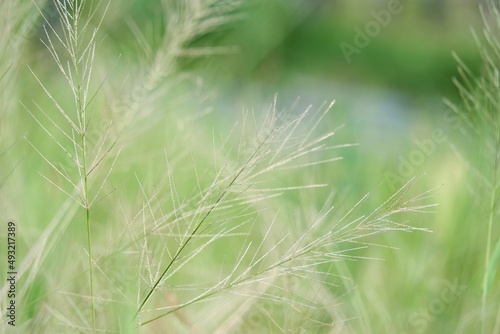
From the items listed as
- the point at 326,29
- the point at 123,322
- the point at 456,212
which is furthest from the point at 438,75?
the point at 123,322

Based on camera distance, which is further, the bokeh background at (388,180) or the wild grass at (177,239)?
the bokeh background at (388,180)

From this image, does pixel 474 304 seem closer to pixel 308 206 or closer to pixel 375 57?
pixel 308 206

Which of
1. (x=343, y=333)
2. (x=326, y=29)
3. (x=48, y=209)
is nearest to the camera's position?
(x=343, y=333)

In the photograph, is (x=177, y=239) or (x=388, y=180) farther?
(x=388, y=180)

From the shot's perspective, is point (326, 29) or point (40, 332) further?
point (326, 29)

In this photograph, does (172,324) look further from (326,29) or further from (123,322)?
(326,29)

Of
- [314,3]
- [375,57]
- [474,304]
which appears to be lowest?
[474,304]

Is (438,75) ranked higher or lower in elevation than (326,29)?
lower

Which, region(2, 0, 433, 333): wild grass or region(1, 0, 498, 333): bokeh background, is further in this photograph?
region(1, 0, 498, 333): bokeh background

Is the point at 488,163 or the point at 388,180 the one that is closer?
the point at 488,163

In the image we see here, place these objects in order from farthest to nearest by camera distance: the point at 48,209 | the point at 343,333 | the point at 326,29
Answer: the point at 326,29 → the point at 48,209 → the point at 343,333
